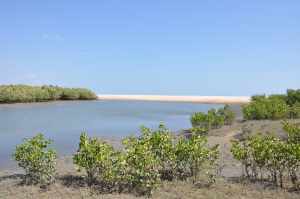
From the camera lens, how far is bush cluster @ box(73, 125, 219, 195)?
38.9ft

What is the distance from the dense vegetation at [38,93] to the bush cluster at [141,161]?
6125 centimetres

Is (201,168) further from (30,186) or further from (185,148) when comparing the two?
(30,186)

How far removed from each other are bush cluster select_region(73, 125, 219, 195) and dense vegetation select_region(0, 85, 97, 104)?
61248mm

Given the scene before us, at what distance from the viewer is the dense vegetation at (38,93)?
71756 mm

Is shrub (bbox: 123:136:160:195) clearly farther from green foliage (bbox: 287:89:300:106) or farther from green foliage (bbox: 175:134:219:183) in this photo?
green foliage (bbox: 287:89:300:106)

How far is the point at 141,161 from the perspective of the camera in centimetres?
1180

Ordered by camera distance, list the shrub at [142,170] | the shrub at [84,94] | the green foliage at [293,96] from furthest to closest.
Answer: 1. the shrub at [84,94]
2. the green foliage at [293,96]
3. the shrub at [142,170]

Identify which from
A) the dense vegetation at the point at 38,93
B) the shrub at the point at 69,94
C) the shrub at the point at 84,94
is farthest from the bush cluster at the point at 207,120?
the shrub at the point at 84,94

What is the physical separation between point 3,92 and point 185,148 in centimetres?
6247

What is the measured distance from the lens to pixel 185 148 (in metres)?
13.1

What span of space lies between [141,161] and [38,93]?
232ft

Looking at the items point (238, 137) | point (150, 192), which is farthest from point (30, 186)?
point (238, 137)

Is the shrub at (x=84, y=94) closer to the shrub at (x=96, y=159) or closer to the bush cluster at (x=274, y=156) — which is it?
the bush cluster at (x=274, y=156)

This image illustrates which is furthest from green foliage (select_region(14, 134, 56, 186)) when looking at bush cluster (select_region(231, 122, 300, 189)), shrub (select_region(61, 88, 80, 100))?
shrub (select_region(61, 88, 80, 100))
